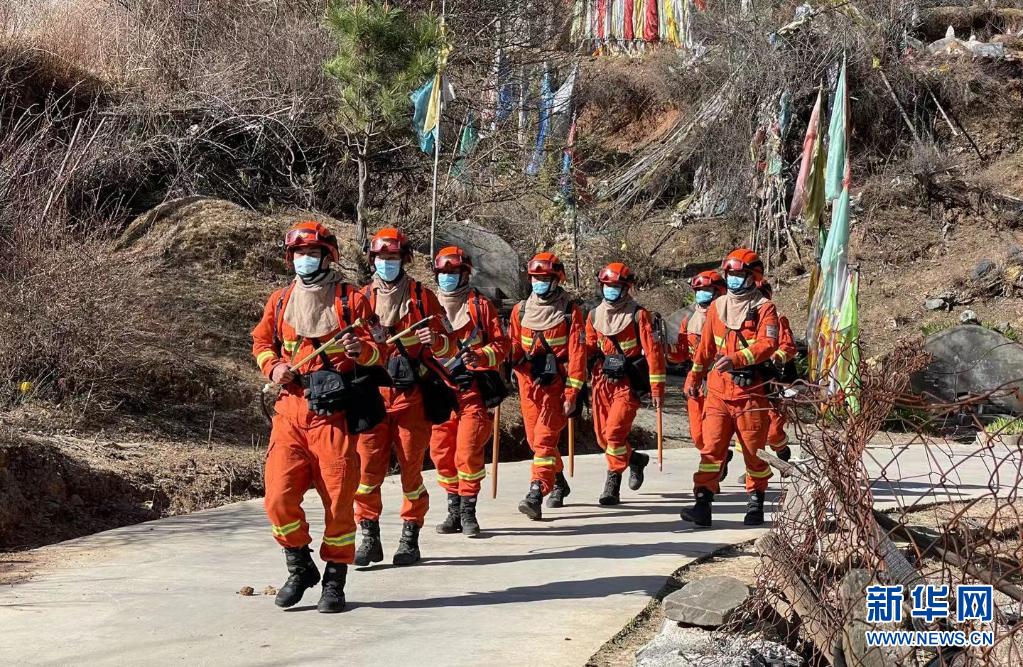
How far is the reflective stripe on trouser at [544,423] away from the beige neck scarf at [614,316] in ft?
2.69

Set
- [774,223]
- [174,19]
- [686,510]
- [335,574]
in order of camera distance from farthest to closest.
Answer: [774,223], [174,19], [686,510], [335,574]

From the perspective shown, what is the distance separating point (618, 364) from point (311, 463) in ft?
13.9

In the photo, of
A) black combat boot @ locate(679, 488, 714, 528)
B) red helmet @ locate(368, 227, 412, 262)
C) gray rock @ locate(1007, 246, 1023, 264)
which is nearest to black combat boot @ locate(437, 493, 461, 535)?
black combat boot @ locate(679, 488, 714, 528)

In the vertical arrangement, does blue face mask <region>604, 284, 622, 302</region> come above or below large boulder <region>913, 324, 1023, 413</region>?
above

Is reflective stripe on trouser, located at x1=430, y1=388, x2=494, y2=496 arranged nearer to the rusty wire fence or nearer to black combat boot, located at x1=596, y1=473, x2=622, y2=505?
black combat boot, located at x1=596, y1=473, x2=622, y2=505

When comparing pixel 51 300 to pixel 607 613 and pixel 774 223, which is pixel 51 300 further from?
pixel 774 223

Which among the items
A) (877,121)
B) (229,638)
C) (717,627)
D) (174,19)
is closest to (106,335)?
(229,638)

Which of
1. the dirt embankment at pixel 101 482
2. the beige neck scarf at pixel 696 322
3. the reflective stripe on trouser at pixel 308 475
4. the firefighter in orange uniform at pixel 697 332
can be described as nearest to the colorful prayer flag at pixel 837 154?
the firefighter in orange uniform at pixel 697 332

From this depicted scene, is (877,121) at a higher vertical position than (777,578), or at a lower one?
higher

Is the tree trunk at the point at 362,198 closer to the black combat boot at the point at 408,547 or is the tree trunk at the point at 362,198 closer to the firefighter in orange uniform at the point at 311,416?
the black combat boot at the point at 408,547

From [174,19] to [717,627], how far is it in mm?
18110

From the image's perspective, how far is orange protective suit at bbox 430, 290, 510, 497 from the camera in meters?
9.26

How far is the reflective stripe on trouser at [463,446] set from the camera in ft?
30.3

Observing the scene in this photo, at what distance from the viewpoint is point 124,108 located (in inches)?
736
